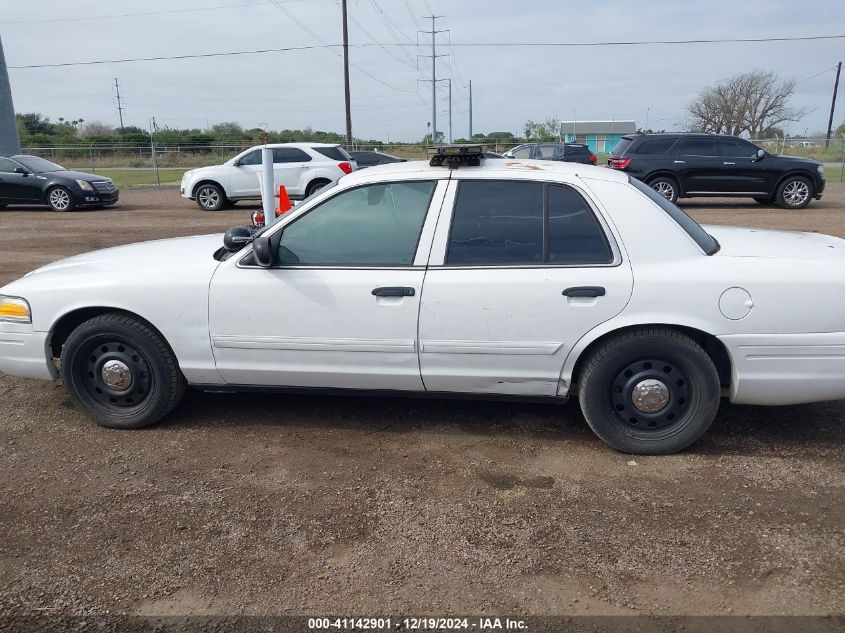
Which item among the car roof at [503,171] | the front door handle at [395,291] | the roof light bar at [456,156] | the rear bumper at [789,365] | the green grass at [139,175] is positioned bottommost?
the green grass at [139,175]

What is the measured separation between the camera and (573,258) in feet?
12.4

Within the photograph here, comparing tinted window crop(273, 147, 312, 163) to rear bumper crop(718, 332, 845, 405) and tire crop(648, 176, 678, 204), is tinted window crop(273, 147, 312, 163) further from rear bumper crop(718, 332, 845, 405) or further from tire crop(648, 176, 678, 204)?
rear bumper crop(718, 332, 845, 405)

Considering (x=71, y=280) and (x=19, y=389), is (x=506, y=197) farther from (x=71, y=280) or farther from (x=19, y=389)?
(x=19, y=389)

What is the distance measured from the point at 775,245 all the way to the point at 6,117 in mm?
24323

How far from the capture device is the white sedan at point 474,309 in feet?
12.0

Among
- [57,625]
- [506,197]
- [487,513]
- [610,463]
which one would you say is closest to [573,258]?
[506,197]

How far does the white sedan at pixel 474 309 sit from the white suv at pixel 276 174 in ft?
42.1

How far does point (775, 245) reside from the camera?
13.5ft

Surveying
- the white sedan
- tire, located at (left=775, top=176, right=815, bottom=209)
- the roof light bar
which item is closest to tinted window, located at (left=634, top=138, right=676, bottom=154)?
tire, located at (left=775, top=176, right=815, bottom=209)

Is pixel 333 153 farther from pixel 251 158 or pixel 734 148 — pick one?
pixel 734 148

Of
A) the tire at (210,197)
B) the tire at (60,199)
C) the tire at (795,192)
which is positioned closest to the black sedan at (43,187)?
the tire at (60,199)

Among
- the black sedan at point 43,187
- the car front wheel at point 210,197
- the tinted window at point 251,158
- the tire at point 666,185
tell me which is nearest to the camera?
the tire at point 666,185

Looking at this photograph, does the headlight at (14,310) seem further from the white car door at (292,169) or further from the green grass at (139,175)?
the green grass at (139,175)

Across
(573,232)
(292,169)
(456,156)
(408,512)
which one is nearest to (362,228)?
(456,156)
